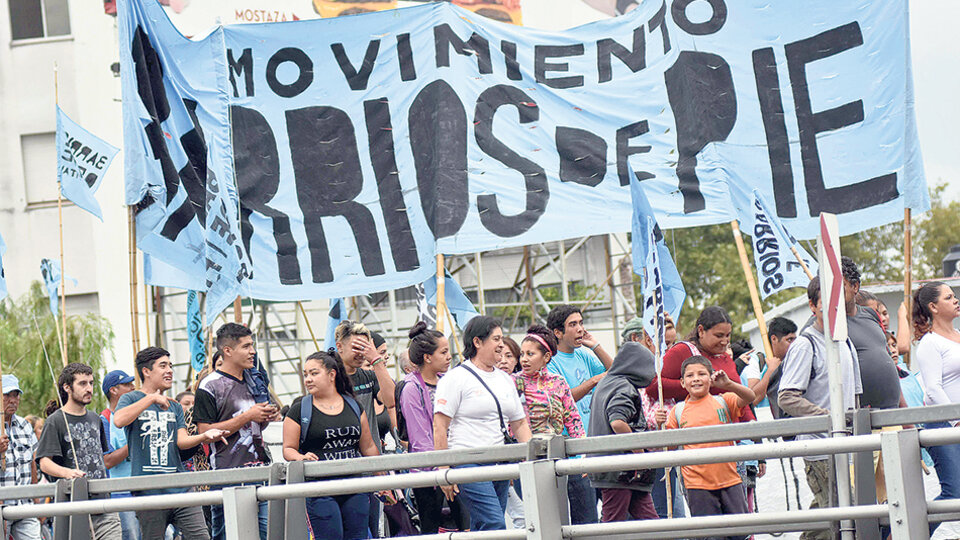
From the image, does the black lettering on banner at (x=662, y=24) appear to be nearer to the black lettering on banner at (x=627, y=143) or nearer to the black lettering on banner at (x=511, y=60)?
the black lettering on banner at (x=627, y=143)

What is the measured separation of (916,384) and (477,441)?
158 inches

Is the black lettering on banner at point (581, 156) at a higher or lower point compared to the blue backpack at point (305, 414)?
higher

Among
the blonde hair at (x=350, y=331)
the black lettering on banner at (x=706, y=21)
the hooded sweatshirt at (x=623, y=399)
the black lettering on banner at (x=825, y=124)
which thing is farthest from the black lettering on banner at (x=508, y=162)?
the hooded sweatshirt at (x=623, y=399)

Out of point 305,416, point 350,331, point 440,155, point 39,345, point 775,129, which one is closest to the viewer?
point 305,416

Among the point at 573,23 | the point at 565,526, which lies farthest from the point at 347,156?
the point at 573,23

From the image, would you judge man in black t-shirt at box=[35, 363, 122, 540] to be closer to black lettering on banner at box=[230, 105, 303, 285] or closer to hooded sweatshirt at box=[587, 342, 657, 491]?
hooded sweatshirt at box=[587, 342, 657, 491]

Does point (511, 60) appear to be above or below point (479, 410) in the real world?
above

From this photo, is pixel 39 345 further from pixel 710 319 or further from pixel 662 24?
pixel 710 319

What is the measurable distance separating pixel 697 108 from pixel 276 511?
25.0 ft

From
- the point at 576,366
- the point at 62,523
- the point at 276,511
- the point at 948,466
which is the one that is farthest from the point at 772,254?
the point at 62,523

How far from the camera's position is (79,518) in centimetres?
723

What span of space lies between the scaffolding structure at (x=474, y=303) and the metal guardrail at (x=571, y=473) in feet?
58.5

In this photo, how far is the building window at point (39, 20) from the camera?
3128cm

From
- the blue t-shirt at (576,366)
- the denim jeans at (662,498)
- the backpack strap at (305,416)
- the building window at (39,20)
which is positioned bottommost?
the denim jeans at (662,498)
